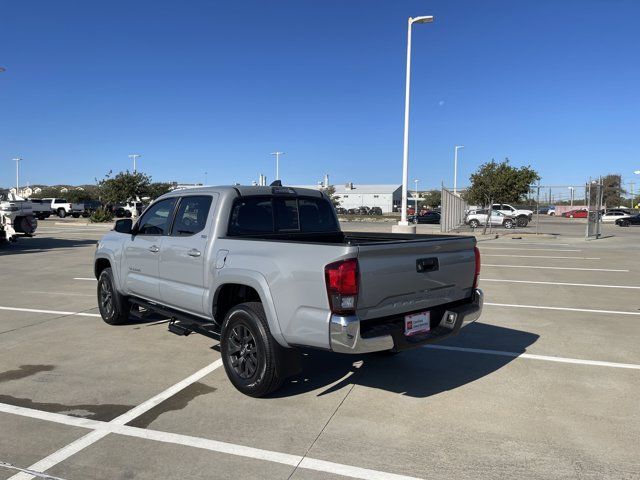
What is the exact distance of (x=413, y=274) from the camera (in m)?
4.06

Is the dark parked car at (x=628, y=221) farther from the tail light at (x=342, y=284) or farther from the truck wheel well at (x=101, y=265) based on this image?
the tail light at (x=342, y=284)

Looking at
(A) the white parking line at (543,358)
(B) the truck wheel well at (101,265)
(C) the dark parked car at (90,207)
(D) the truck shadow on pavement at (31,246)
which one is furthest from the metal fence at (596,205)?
(C) the dark parked car at (90,207)

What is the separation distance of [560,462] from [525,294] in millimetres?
6596

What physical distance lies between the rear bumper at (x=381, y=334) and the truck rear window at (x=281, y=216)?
1748 mm

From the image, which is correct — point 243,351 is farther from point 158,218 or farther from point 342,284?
point 158,218

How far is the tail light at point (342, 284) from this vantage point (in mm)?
3564

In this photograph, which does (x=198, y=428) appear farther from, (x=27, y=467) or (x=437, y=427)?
(x=437, y=427)

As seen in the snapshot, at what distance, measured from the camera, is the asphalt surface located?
128 inches

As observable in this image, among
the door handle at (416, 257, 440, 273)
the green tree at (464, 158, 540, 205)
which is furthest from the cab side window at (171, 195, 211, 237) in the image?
the green tree at (464, 158, 540, 205)

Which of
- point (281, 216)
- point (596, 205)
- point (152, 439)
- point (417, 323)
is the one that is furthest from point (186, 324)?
point (596, 205)

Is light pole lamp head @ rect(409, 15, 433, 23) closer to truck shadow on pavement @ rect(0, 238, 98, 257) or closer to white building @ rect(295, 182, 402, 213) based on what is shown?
truck shadow on pavement @ rect(0, 238, 98, 257)

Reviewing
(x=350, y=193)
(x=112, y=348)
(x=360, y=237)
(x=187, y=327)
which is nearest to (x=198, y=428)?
(x=187, y=327)

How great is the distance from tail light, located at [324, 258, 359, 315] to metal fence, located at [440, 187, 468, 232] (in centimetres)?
2474

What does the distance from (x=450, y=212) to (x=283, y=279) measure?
27523mm
